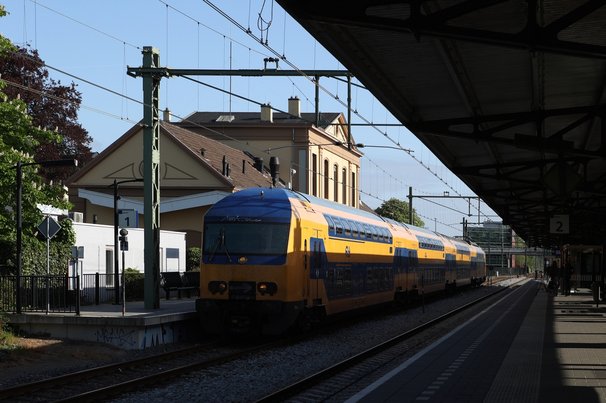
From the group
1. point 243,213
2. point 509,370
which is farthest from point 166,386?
point 243,213

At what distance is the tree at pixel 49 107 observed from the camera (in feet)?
146

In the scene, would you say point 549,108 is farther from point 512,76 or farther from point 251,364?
point 251,364

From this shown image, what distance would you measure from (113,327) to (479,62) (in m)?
10.1

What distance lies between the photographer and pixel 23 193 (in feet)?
84.9

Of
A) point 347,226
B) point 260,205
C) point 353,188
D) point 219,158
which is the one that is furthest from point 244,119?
point 260,205

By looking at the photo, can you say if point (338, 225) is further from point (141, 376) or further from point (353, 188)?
point (353, 188)

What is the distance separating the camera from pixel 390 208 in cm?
11025

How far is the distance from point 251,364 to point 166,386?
9.34 feet

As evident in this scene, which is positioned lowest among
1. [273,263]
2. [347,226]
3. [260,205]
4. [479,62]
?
[273,263]

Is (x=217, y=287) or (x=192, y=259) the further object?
(x=192, y=259)

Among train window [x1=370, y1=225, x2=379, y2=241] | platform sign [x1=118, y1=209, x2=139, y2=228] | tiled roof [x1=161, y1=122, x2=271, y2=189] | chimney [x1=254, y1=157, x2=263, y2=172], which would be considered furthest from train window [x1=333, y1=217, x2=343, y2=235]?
chimney [x1=254, y1=157, x2=263, y2=172]

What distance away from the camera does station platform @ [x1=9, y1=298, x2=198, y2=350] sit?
19438 millimetres

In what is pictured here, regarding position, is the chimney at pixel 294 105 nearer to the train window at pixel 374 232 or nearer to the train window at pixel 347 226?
the train window at pixel 374 232

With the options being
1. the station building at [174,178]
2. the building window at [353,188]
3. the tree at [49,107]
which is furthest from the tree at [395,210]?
the tree at [49,107]
